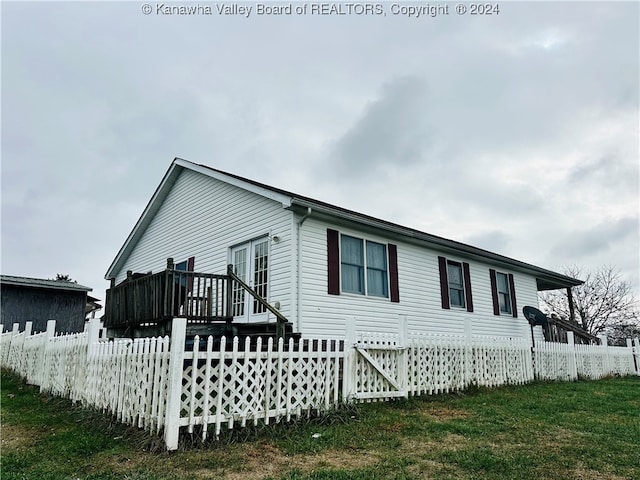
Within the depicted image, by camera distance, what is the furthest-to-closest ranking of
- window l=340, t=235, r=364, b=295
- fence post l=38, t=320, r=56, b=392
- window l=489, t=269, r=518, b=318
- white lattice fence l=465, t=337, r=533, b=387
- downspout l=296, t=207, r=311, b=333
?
window l=489, t=269, r=518, b=318
window l=340, t=235, r=364, b=295
white lattice fence l=465, t=337, r=533, b=387
downspout l=296, t=207, r=311, b=333
fence post l=38, t=320, r=56, b=392

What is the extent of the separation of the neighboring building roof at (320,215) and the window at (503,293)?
46cm

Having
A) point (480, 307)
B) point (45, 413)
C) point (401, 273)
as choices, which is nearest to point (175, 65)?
point (401, 273)

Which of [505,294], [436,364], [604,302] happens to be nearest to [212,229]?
[436,364]

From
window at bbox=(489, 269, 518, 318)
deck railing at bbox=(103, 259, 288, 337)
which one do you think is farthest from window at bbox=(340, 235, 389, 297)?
window at bbox=(489, 269, 518, 318)

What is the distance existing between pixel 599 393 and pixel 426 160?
11.2m

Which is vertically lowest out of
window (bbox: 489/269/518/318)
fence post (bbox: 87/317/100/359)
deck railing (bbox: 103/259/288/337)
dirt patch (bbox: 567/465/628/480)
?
dirt patch (bbox: 567/465/628/480)

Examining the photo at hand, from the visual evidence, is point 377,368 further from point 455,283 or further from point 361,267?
point 455,283

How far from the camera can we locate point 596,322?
101ft

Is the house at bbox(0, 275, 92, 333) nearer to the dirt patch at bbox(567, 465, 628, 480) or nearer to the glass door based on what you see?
the glass door

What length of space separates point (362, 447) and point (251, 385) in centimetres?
156

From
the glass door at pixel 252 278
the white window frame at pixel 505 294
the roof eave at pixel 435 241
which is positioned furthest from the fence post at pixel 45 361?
the white window frame at pixel 505 294

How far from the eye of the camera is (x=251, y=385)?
221 inches

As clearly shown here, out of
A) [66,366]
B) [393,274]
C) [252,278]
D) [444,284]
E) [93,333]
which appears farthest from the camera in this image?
[444,284]

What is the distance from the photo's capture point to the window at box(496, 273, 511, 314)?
15711 mm
